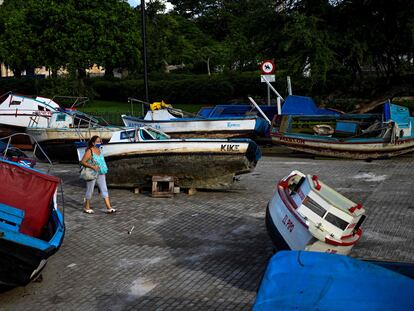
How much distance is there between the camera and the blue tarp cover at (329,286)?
5184 millimetres

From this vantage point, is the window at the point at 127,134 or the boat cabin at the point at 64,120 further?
the boat cabin at the point at 64,120

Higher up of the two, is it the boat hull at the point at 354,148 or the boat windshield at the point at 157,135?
the boat windshield at the point at 157,135

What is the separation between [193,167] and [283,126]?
6.76 metres

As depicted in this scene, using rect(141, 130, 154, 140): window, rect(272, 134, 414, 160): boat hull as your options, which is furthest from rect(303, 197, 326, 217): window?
rect(272, 134, 414, 160): boat hull

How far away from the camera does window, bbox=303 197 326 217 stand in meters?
8.51

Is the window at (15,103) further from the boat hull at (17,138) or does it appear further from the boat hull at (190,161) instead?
the boat hull at (190,161)

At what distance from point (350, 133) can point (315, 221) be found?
12048mm

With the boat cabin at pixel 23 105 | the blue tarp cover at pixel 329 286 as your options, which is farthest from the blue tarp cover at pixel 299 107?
the blue tarp cover at pixel 329 286

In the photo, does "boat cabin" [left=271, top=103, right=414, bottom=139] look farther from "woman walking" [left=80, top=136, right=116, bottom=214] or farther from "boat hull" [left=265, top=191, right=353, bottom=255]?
"boat hull" [left=265, top=191, right=353, bottom=255]

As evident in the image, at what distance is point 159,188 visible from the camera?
48.1ft

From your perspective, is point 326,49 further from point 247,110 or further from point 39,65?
point 39,65

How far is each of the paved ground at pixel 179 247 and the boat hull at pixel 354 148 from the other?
2627 millimetres

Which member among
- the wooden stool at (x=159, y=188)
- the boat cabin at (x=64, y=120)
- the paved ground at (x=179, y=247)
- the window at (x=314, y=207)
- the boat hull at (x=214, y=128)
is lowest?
the paved ground at (x=179, y=247)

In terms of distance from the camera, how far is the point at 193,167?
14.5 m
